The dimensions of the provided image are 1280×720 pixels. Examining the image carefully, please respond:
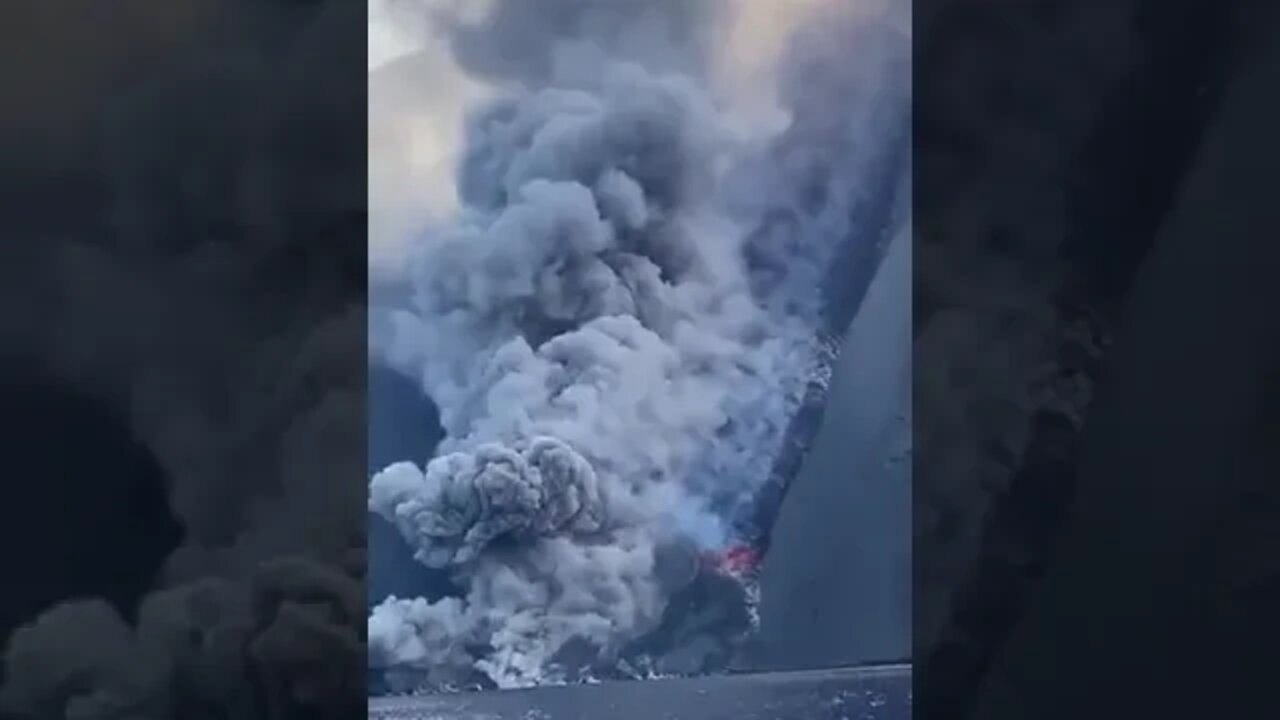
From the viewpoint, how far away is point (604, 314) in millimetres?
3504

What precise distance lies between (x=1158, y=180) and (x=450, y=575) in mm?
1854

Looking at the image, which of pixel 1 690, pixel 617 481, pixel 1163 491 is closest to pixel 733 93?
pixel 617 481

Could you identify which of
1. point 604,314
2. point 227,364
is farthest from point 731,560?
point 227,364

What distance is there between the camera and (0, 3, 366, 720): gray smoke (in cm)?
202

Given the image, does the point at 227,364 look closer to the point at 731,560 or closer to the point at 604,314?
the point at 604,314

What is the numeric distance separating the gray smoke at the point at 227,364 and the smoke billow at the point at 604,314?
4.06 ft

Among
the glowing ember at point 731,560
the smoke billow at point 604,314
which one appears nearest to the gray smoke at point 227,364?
the smoke billow at point 604,314

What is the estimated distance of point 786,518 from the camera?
3652mm

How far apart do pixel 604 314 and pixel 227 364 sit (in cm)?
152

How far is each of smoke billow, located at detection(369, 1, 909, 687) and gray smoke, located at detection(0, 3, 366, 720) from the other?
1.24 metres

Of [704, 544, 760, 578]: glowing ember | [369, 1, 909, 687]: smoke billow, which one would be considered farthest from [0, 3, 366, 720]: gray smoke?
[704, 544, 760, 578]: glowing ember

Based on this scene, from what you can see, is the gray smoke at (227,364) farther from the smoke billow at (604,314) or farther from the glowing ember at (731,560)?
the glowing ember at (731,560)

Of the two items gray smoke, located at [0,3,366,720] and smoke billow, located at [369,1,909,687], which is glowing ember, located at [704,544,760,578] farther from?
gray smoke, located at [0,3,366,720]

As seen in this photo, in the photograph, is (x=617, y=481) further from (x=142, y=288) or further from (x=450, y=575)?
(x=142, y=288)
